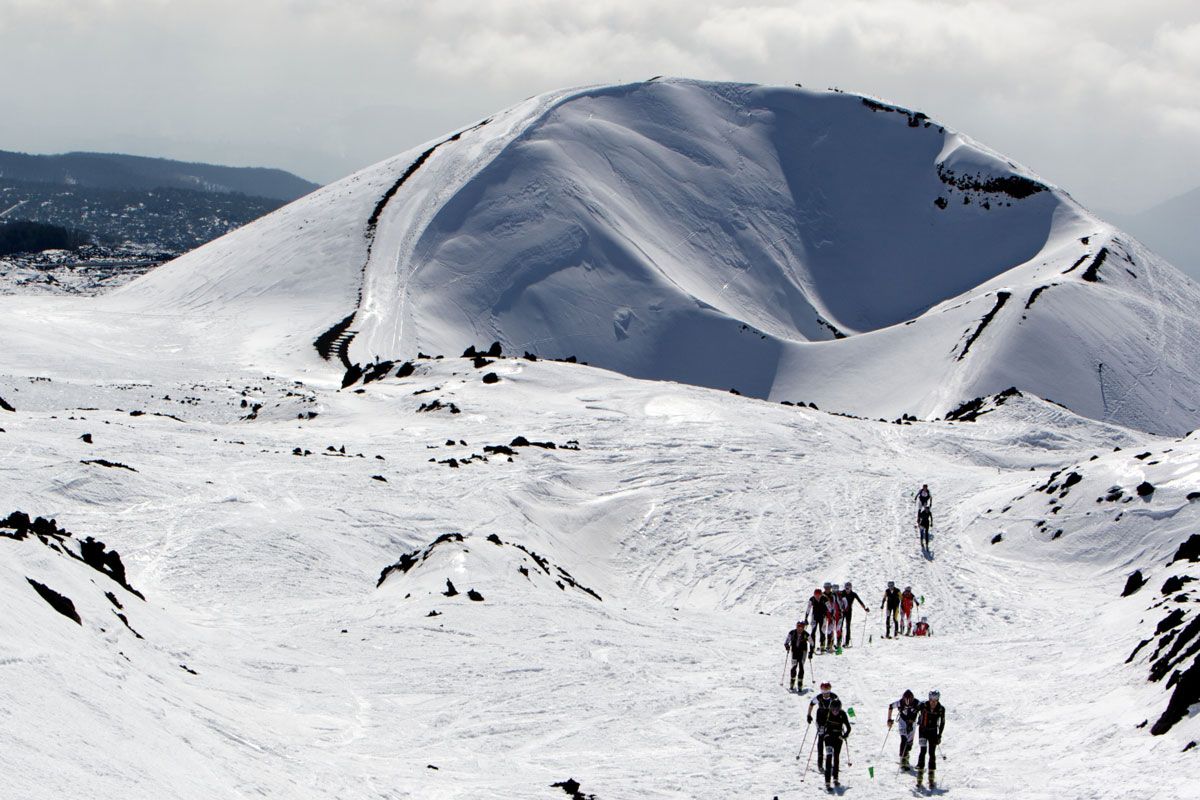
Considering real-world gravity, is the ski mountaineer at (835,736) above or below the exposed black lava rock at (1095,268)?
below

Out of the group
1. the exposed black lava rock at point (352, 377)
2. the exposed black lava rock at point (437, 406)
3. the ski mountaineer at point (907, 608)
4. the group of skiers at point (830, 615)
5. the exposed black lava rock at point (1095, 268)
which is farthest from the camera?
the exposed black lava rock at point (1095, 268)

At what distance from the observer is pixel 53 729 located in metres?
11.3

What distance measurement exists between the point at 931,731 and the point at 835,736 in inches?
53.1

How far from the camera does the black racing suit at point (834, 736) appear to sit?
53.6 ft

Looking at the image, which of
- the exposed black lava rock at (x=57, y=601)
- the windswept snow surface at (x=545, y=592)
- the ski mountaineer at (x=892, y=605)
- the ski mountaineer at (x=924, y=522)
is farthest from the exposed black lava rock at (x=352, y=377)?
the exposed black lava rock at (x=57, y=601)

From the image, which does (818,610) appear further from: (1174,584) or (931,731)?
(931,731)

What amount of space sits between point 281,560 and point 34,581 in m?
12.4

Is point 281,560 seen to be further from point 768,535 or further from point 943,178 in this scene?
point 943,178

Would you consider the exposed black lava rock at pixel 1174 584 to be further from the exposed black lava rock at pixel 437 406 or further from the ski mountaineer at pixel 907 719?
the exposed black lava rock at pixel 437 406

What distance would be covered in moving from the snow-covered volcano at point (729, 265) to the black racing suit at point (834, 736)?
5901 cm

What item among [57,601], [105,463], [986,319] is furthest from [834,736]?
[986,319]

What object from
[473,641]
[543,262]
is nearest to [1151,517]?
[473,641]

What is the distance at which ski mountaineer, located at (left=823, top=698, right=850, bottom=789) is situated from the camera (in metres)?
16.3

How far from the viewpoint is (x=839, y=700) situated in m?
17.2
